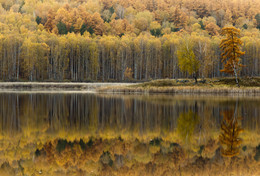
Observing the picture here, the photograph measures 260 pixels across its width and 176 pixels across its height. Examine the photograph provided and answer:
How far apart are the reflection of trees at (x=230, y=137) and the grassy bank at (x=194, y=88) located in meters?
26.4

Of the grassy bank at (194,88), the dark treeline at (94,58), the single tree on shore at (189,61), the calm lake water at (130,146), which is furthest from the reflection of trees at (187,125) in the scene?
the dark treeline at (94,58)

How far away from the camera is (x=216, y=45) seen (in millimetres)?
84250

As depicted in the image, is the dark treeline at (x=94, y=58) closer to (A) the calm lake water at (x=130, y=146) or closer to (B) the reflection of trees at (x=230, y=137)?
(B) the reflection of trees at (x=230, y=137)

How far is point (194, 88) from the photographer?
44125 millimetres

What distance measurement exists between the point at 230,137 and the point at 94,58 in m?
67.5

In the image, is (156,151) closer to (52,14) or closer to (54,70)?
(54,70)

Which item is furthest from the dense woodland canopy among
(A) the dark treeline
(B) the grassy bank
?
(B) the grassy bank

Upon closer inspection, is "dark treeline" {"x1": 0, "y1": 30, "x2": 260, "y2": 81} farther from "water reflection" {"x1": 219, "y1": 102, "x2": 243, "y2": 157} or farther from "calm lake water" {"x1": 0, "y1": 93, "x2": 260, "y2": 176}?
"calm lake water" {"x1": 0, "y1": 93, "x2": 260, "y2": 176}

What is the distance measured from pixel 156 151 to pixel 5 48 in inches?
2859

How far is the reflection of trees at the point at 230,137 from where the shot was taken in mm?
10578

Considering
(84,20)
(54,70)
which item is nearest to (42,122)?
(54,70)

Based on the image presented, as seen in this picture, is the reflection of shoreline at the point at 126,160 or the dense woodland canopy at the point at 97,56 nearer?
the reflection of shoreline at the point at 126,160

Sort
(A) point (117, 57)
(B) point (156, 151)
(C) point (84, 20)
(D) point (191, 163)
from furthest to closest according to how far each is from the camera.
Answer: (C) point (84, 20) → (A) point (117, 57) → (B) point (156, 151) → (D) point (191, 163)

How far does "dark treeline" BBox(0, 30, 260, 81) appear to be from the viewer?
75.1 meters
